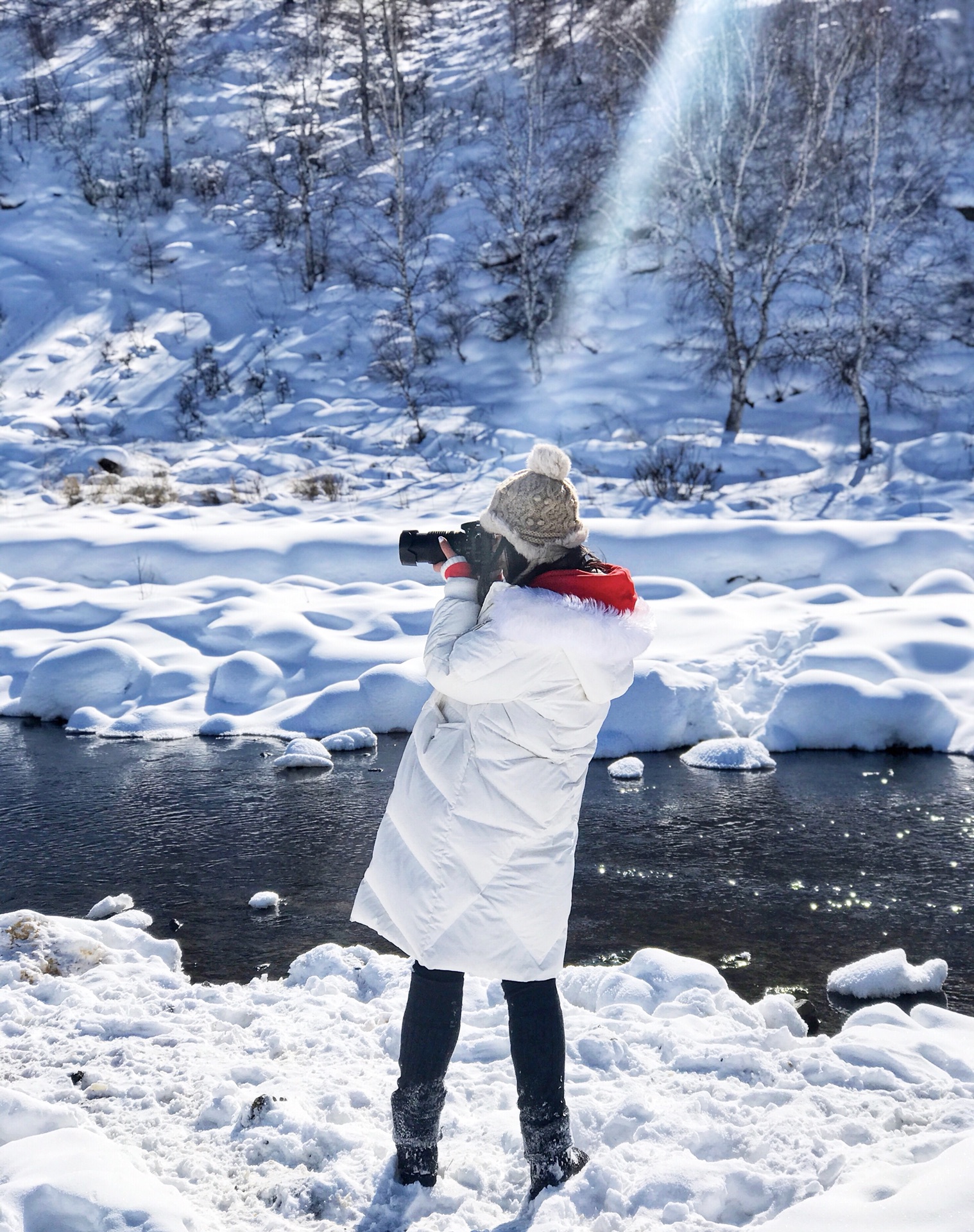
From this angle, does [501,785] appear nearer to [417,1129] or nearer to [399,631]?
[417,1129]

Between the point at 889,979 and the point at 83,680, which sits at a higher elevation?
the point at 889,979

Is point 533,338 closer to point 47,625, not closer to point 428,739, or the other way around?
point 47,625

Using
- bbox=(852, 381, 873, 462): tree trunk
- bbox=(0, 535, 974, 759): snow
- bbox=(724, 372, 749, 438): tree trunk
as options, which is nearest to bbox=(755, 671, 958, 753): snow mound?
bbox=(0, 535, 974, 759): snow

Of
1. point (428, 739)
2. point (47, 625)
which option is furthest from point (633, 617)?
point (47, 625)

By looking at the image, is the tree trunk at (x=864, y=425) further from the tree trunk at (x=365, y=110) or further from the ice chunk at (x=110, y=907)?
the tree trunk at (x=365, y=110)

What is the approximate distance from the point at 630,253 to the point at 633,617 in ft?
59.5

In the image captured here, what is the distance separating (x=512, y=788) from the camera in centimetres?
192

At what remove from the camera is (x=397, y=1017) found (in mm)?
2846

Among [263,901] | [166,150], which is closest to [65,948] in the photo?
[263,901]

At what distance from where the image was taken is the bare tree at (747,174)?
1389cm

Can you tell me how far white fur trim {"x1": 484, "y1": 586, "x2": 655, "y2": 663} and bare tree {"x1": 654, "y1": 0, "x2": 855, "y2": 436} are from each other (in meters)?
13.3

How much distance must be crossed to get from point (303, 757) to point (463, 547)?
3.92 m

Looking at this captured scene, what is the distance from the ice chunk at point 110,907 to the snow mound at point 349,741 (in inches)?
89.1

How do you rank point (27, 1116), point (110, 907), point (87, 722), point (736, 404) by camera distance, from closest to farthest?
point (27, 1116) → point (110, 907) → point (87, 722) → point (736, 404)
